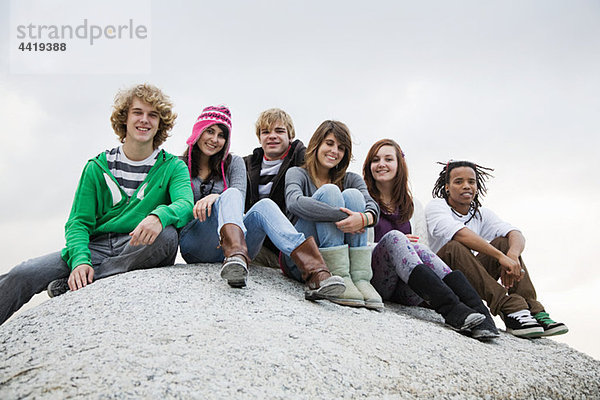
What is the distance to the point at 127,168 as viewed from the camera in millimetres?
2936

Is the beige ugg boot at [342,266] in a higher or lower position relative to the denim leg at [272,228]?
lower

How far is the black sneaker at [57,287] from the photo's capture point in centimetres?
278

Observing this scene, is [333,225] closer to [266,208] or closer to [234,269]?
[266,208]

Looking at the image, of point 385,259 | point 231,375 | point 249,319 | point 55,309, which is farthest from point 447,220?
point 55,309

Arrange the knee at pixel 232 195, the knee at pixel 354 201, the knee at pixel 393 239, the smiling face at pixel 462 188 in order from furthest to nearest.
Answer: the smiling face at pixel 462 188 → the knee at pixel 393 239 → the knee at pixel 354 201 → the knee at pixel 232 195

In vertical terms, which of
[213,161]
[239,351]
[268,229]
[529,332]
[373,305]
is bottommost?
[529,332]

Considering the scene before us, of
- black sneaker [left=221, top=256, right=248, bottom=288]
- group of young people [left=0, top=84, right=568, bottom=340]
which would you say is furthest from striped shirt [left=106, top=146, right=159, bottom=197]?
black sneaker [left=221, top=256, right=248, bottom=288]

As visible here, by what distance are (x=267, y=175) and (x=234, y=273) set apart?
4.45 feet

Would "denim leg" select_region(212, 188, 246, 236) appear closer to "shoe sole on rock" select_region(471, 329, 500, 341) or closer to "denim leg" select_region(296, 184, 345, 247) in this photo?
"denim leg" select_region(296, 184, 345, 247)

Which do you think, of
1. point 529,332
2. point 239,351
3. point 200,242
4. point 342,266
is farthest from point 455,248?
point 239,351

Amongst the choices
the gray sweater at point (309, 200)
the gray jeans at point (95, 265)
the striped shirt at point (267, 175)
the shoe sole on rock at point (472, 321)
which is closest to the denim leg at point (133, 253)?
the gray jeans at point (95, 265)

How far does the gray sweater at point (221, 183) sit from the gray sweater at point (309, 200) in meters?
0.32

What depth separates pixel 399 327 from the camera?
8.67 feet

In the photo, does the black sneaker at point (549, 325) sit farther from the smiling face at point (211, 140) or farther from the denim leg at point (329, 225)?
the smiling face at point (211, 140)
